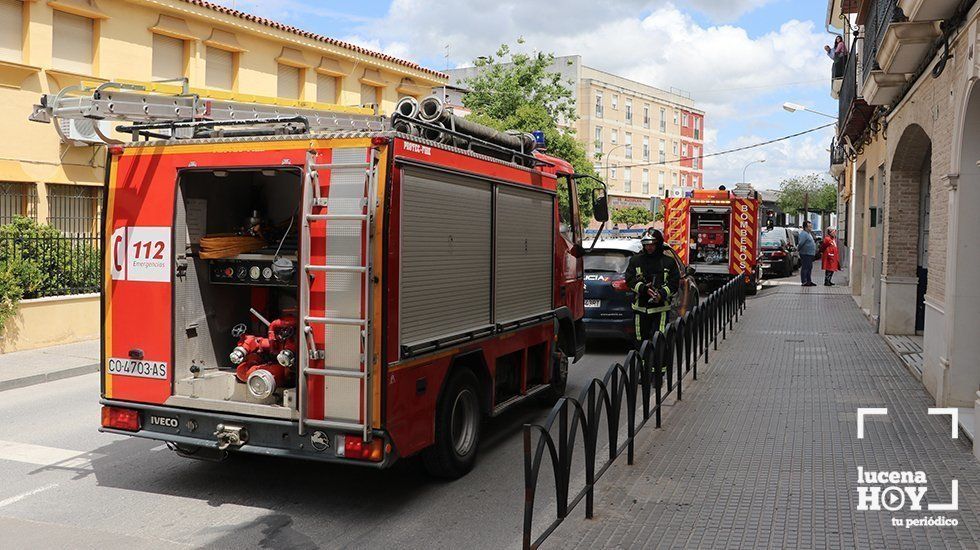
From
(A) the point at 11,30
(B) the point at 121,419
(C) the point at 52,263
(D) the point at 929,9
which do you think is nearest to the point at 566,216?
(D) the point at 929,9

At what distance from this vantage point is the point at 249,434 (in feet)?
18.8

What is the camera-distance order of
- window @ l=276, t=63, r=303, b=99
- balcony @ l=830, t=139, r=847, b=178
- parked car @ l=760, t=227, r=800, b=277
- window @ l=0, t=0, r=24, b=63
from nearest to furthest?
1. window @ l=0, t=0, r=24, b=63
2. window @ l=276, t=63, r=303, b=99
3. balcony @ l=830, t=139, r=847, b=178
4. parked car @ l=760, t=227, r=800, b=277

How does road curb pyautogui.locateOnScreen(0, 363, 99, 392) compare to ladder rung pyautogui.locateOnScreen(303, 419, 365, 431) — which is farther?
road curb pyautogui.locateOnScreen(0, 363, 99, 392)

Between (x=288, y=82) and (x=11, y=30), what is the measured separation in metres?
7.91

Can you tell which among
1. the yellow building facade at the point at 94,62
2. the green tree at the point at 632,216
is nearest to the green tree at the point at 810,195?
the green tree at the point at 632,216

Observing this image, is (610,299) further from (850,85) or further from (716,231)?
(716,231)

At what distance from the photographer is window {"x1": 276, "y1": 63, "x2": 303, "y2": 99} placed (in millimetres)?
22859

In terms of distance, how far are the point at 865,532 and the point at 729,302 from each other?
1065cm

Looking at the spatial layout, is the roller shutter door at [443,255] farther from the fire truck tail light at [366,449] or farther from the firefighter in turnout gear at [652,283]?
the firefighter in turnout gear at [652,283]

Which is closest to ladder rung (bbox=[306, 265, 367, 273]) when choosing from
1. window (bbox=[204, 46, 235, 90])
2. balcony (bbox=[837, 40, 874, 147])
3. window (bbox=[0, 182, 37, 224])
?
window (bbox=[0, 182, 37, 224])

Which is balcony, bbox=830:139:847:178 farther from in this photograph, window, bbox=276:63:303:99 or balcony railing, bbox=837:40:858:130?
window, bbox=276:63:303:99

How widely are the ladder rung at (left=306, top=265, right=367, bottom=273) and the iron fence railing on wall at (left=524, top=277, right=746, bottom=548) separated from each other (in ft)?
4.79

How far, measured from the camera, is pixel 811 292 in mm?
25031

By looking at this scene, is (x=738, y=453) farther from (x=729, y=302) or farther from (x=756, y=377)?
(x=729, y=302)
